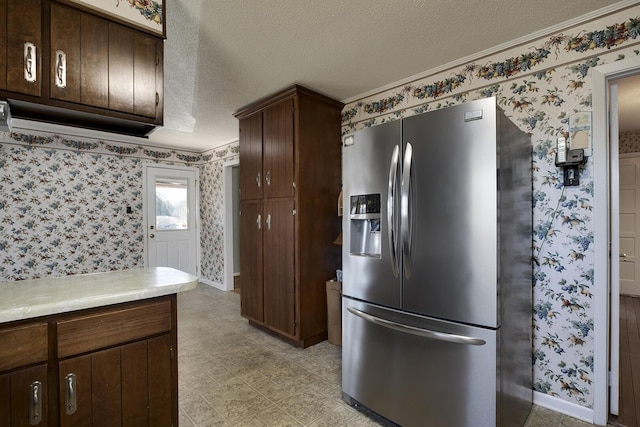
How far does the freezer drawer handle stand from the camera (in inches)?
56.5

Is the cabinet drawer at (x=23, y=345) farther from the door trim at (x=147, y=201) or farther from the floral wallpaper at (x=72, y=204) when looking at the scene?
the door trim at (x=147, y=201)

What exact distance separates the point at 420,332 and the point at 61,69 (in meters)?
2.27

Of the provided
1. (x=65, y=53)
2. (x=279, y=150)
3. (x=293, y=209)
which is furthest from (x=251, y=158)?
(x=65, y=53)

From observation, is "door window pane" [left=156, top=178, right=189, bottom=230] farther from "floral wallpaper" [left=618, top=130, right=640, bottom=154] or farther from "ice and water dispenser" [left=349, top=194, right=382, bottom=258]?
"floral wallpaper" [left=618, top=130, right=640, bottom=154]

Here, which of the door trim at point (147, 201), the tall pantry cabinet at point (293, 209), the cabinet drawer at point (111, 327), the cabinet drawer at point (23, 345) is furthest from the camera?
the door trim at point (147, 201)

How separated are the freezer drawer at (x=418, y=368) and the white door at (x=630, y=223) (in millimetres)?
4788

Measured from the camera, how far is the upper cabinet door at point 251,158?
10.9ft

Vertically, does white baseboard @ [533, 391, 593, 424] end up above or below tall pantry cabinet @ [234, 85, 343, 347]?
below

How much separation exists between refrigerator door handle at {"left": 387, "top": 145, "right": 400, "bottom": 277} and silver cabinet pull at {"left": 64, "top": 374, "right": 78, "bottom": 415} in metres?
1.56

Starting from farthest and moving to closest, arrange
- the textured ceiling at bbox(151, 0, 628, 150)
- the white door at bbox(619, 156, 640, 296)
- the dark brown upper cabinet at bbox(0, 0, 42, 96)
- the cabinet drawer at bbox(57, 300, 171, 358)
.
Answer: the white door at bbox(619, 156, 640, 296)
the textured ceiling at bbox(151, 0, 628, 150)
the dark brown upper cabinet at bbox(0, 0, 42, 96)
the cabinet drawer at bbox(57, 300, 171, 358)

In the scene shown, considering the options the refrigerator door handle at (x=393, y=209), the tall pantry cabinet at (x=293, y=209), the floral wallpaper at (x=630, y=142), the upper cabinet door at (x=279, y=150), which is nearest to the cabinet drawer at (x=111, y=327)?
the refrigerator door handle at (x=393, y=209)

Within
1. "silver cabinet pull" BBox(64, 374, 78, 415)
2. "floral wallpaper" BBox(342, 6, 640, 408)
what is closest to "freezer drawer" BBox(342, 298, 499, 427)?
"floral wallpaper" BBox(342, 6, 640, 408)

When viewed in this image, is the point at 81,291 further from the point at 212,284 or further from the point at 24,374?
the point at 212,284

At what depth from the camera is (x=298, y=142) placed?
2.85 m
